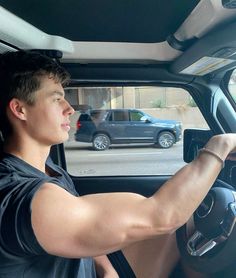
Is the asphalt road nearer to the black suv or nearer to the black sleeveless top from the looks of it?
the black suv

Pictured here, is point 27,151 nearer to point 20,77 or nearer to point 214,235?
point 20,77

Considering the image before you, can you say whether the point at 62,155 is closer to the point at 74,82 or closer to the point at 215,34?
the point at 74,82

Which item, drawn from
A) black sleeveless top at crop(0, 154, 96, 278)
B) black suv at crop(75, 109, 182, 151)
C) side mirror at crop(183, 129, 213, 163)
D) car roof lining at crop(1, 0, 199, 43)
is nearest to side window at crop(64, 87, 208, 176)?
black suv at crop(75, 109, 182, 151)

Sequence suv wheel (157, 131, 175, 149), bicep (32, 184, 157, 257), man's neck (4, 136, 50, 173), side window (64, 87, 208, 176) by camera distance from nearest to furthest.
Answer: bicep (32, 184, 157, 257), man's neck (4, 136, 50, 173), side window (64, 87, 208, 176), suv wheel (157, 131, 175, 149)

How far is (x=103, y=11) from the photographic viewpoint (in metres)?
1.50

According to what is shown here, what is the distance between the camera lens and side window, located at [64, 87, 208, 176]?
2254 mm

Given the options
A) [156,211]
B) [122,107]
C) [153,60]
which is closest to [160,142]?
[122,107]

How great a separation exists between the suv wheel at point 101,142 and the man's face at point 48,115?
Answer: 120 cm

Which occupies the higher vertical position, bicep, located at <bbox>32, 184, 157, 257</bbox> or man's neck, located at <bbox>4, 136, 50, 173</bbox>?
man's neck, located at <bbox>4, 136, 50, 173</bbox>

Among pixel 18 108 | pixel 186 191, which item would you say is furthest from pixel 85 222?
pixel 18 108

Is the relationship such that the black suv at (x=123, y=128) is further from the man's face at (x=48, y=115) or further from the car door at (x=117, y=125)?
the man's face at (x=48, y=115)

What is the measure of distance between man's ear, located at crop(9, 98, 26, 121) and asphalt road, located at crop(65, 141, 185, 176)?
4.10 feet

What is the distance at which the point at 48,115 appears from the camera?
3.94 feet

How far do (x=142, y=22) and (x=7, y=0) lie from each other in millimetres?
617
